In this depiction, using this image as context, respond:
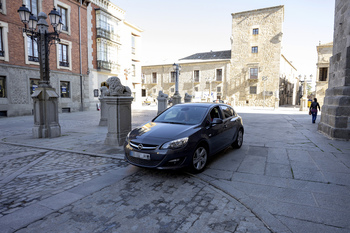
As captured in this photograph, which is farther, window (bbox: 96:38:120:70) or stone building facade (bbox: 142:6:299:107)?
stone building facade (bbox: 142:6:299:107)

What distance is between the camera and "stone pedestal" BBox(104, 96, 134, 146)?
268 inches

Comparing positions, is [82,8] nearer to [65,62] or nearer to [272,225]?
[65,62]

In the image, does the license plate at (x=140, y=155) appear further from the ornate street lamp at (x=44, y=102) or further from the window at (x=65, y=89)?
the window at (x=65, y=89)

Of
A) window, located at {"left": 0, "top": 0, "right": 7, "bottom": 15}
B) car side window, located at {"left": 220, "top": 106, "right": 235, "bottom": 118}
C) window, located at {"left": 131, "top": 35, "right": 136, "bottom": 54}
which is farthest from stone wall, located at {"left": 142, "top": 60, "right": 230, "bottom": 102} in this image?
car side window, located at {"left": 220, "top": 106, "right": 235, "bottom": 118}

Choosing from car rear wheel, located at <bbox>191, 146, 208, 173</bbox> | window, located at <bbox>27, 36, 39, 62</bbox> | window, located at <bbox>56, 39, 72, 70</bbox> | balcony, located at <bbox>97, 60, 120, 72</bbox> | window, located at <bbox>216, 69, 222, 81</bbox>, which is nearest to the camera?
car rear wheel, located at <bbox>191, 146, 208, 173</bbox>

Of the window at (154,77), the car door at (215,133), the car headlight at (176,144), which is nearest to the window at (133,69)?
the window at (154,77)

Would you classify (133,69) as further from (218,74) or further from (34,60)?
(218,74)

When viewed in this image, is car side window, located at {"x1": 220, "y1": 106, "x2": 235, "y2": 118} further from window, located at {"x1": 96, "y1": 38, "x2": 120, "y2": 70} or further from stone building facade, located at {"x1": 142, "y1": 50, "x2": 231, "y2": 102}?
stone building facade, located at {"x1": 142, "y1": 50, "x2": 231, "y2": 102}

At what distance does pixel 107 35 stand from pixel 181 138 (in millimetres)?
25208

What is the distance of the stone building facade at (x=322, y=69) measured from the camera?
34.0m

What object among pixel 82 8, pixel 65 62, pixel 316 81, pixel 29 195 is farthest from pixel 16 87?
pixel 316 81

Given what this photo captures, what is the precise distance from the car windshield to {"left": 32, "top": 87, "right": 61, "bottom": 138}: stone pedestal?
5.09 metres

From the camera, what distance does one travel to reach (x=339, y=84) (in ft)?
28.2

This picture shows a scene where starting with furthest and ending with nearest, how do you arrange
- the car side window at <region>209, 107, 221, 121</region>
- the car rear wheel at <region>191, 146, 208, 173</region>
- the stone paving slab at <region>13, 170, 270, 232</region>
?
1. the car side window at <region>209, 107, 221, 121</region>
2. the car rear wheel at <region>191, 146, 208, 173</region>
3. the stone paving slab at <region>13, 170, 270, 232</region>
